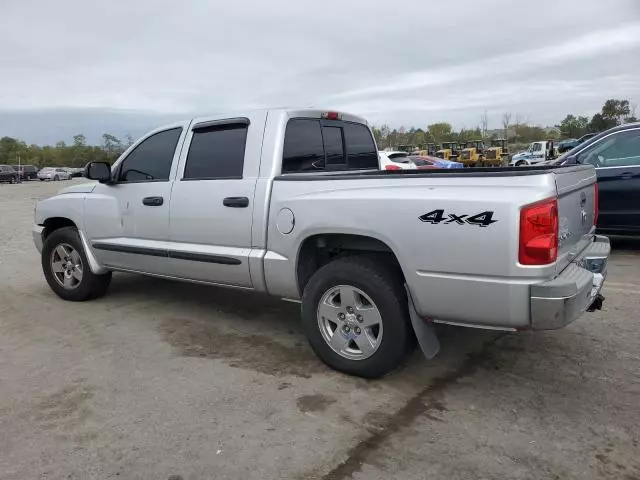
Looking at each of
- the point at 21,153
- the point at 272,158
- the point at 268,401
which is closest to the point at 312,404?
the point at 268,401

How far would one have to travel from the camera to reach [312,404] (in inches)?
136

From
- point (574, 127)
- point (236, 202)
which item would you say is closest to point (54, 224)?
point (236, 202)

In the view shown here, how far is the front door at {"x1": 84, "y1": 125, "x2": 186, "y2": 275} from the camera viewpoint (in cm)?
493

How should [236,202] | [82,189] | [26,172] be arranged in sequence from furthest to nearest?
[26,172] < [82,189] < [236,202]

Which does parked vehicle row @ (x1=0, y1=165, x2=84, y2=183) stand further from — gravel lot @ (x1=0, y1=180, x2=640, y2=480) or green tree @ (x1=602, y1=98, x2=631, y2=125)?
green tree @ (x1=602, y1=98, x2=631, y2=125)

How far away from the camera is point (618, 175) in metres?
7.57

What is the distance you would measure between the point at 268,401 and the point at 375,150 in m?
3.09

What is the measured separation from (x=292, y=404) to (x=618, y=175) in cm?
620

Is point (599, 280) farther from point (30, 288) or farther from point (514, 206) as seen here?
point (30, 288)

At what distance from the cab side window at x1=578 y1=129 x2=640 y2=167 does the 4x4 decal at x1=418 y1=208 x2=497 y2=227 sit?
5.63 metres

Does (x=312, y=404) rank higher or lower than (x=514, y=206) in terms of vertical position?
lower

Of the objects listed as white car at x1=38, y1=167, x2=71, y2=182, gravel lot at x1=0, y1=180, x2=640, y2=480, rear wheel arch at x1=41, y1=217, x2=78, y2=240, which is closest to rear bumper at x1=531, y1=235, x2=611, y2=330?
gravel lot at x1=0, y1=180, x2=640, y2=480

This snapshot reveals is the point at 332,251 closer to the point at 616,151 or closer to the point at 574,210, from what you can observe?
the point at 574,210

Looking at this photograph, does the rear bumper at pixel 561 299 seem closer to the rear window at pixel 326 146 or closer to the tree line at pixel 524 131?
the rear window at pixel 326 146
